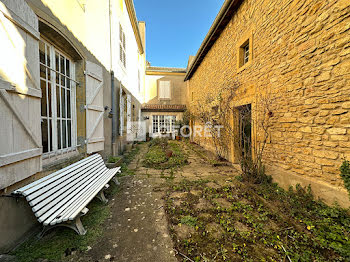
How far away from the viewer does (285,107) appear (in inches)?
116

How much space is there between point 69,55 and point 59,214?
127 inches

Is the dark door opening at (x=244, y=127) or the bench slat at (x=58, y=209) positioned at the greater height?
the dark door opening at (x=244, y=127)

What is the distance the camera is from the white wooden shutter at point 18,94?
1521 millimetres

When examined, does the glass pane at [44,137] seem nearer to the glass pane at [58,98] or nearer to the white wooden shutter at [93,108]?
the glass pane at [58,98]

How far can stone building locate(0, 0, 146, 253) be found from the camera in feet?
5.20

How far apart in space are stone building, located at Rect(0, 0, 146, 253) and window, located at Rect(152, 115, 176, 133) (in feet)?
23.5

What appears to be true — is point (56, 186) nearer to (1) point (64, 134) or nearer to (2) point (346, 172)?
(1) point (64, 134)

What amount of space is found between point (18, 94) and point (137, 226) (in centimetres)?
232

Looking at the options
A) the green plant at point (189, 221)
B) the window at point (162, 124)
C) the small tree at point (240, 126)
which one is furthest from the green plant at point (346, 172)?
the window at point (162, 124)

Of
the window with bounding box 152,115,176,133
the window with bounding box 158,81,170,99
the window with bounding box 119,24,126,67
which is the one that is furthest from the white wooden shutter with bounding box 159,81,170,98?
the window with bounding box 119,24,126,67

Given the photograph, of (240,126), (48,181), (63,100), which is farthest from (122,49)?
(48,181)

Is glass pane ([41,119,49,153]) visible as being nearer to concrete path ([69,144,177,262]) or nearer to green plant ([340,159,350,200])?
concrete path ([69,144,177,262])

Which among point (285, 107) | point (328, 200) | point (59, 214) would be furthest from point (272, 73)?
point (59, 214)

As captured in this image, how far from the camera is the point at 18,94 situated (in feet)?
5.57
